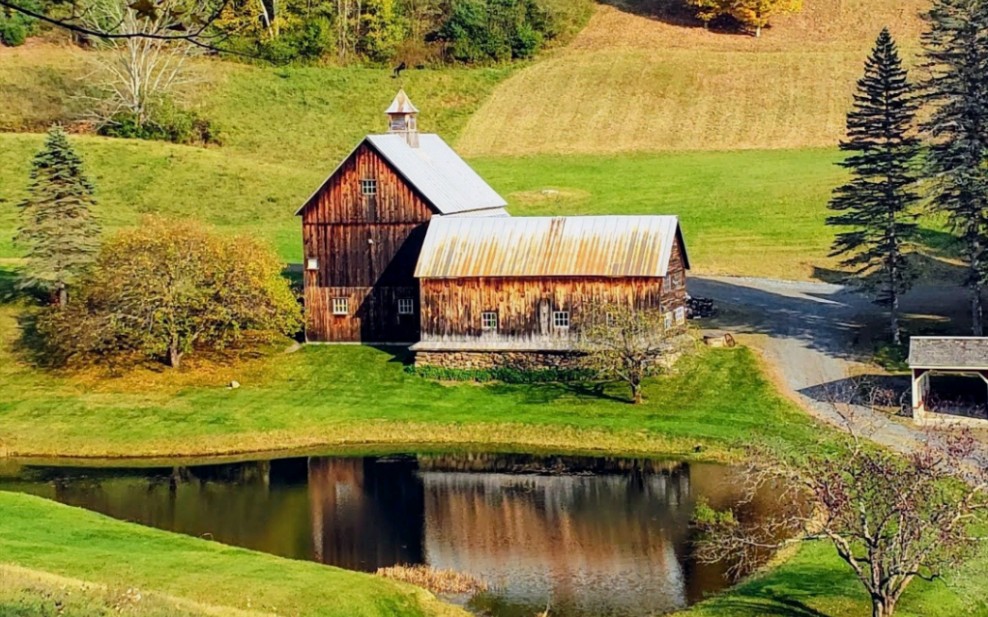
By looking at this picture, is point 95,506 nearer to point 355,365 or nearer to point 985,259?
point 355,365

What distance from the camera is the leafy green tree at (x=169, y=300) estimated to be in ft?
162

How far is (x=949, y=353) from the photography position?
4209cm

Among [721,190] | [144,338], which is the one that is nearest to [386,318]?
[144,338]

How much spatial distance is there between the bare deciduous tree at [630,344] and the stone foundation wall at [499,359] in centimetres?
120

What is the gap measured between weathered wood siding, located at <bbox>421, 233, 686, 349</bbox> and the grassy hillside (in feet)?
117

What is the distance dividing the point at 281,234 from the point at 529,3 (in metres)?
40.0

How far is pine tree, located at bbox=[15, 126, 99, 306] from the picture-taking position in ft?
174

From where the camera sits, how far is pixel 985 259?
159 ft

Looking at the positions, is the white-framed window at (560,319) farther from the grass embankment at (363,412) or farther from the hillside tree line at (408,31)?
the hillside tree line at (408,31)

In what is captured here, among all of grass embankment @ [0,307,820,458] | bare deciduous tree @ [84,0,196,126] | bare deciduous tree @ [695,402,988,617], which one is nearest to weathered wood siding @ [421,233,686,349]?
grass embankment @ [0,307,820,458]

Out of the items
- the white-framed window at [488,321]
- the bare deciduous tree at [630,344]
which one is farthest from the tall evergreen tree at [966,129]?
the white-framed window at [488,321]

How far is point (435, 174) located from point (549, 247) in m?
8.28

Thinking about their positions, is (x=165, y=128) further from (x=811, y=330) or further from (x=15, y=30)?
(x=811, y=330)

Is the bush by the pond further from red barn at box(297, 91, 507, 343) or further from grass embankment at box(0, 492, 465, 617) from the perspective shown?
grass embankment at box(0, 492, 465, 617)
